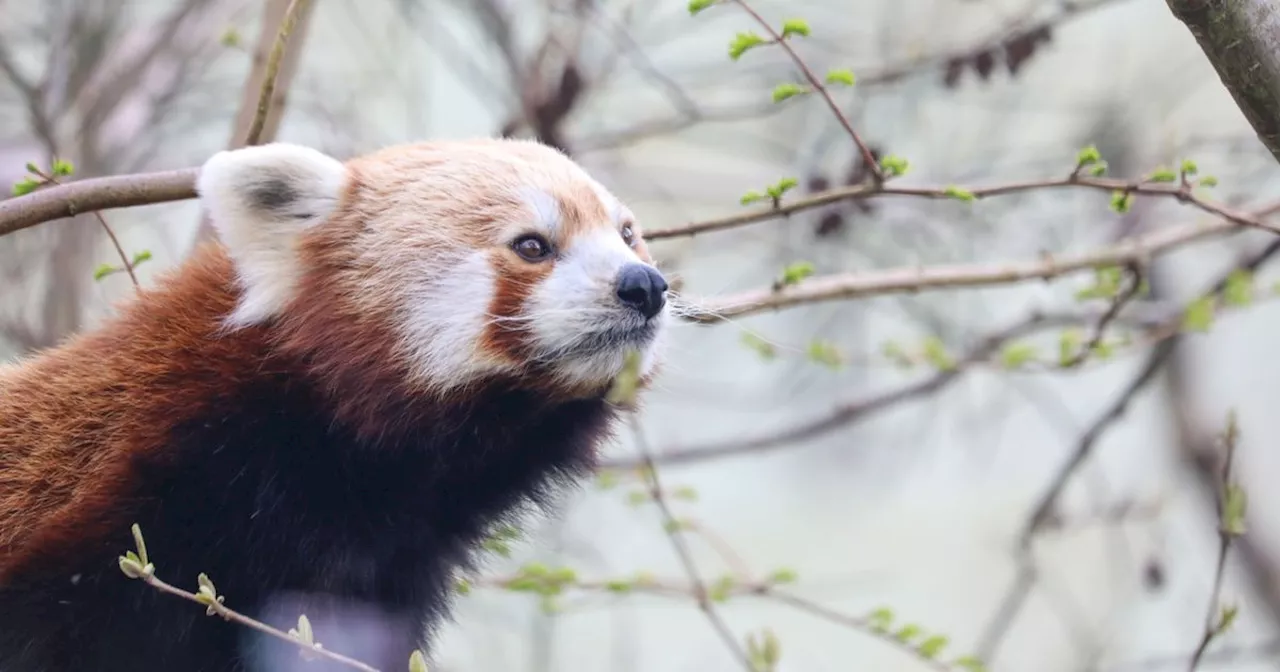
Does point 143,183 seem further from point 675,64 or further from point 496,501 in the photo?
point 675,64

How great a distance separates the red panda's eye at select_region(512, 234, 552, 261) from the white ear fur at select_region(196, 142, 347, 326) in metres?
0.36

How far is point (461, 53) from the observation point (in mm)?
4539

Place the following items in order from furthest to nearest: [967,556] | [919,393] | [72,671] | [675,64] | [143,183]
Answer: [967,556] → [675,64] → [919,393] → [143,183] → [72,671]

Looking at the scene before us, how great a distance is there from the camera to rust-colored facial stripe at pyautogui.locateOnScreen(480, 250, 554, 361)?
2.07m

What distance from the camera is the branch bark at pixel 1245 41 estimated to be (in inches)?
57.4

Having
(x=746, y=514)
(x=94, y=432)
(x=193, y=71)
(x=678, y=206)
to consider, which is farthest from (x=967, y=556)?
(x=94, y=432)

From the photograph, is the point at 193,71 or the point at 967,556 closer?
the point at 193,71

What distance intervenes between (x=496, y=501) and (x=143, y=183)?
85 centimetres

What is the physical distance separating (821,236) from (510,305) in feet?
5.75

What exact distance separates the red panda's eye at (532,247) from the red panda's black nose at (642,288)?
0.16 m

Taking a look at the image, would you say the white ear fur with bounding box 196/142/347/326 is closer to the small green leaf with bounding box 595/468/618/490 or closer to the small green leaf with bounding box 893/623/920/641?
the small green leaf with bounding box 595/468/618/490

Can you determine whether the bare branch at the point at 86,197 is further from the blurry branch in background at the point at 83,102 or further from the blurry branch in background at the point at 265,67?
the blurry branch in background at the point at 83,102

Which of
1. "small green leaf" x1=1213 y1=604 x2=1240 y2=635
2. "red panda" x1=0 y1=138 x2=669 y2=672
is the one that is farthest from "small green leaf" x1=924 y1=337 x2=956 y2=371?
"small green leaf" x1=1213 y1=604 x2=1240 y2=635

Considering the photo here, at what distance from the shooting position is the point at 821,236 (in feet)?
12.0
